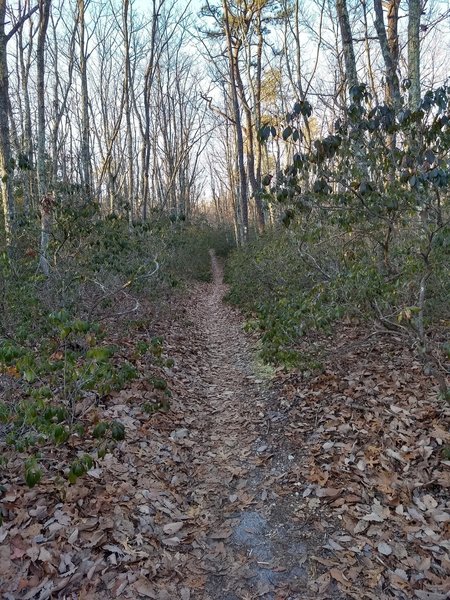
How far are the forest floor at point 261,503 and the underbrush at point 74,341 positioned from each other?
329mm

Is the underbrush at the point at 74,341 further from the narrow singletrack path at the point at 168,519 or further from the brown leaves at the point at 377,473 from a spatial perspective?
the brown leaves at the point at 377,473

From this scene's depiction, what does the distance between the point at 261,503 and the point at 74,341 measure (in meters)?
2.78

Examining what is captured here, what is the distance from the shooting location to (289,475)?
3605mm

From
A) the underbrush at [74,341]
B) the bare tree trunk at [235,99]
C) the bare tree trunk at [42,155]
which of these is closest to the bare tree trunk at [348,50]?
the underbrush at [74,341]

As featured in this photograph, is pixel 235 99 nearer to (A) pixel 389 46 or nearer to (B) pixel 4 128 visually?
(A) pixel 389 46

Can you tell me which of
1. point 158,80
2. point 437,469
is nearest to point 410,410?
point 437,469

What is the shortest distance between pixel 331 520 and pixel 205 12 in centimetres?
1628

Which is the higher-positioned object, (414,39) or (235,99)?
(235,99)

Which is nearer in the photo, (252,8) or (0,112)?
(0,112)

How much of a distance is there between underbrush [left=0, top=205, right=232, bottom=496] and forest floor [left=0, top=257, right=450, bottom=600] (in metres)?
0.33

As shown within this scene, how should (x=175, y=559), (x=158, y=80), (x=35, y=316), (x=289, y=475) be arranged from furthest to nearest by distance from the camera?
(x=158, y=80)
(x=35, y=316)
(x=289, y=475)
(x=175, y=559)

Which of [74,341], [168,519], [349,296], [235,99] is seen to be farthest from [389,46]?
[168,519]

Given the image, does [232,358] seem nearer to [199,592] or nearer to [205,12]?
[199,592]

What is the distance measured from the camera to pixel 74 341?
480 centimetres
